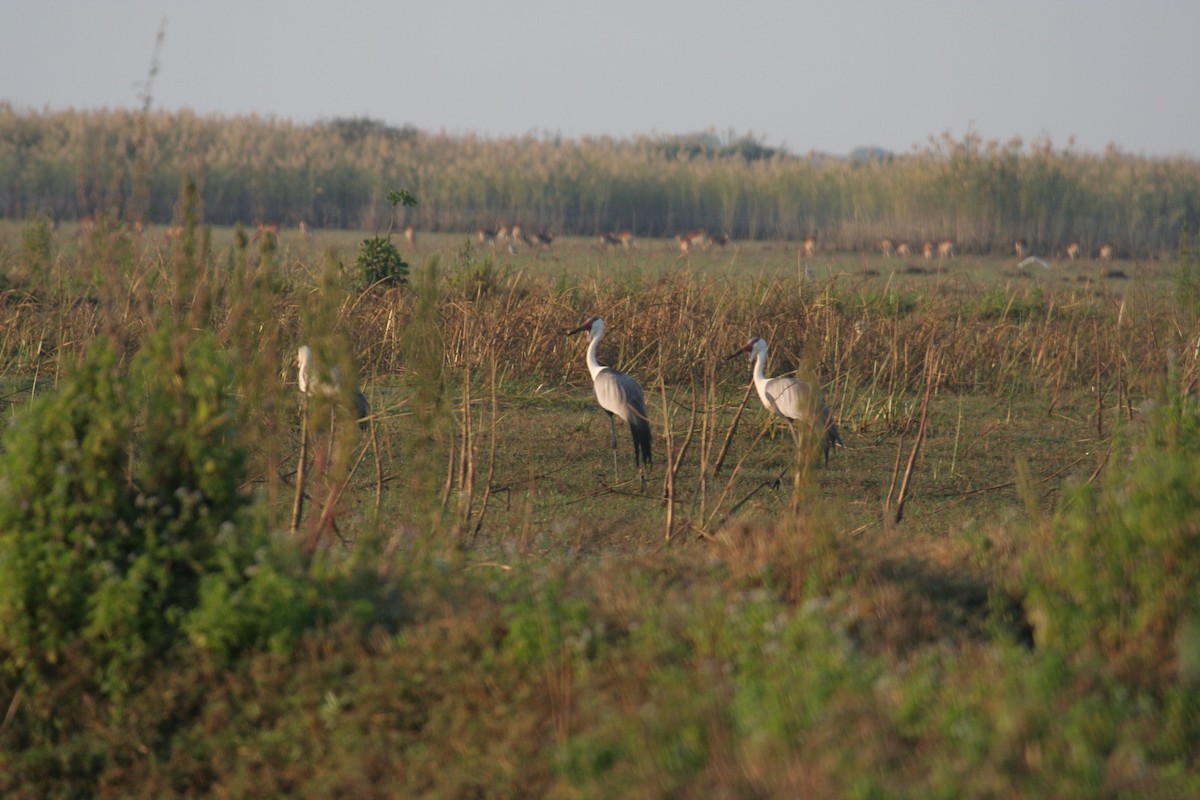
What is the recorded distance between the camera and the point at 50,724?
3.72 meters

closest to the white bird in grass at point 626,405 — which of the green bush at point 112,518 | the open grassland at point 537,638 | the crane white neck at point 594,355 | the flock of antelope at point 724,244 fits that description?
the crane white neck at point 594,355

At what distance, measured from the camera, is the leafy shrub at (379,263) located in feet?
36.2

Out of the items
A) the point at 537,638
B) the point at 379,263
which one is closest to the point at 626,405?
the point at 379,263

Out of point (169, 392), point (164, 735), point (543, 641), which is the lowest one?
point (164, 735)

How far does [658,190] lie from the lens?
2702cm

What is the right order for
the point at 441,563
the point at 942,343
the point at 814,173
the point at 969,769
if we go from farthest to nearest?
the point at 814,173 → the point at 942,343 → the point at 441,563 → the point at 969,769

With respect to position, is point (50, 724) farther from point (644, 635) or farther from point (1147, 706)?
point (1147, 706)

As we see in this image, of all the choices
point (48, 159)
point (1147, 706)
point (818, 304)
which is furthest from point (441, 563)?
point (48, 159)

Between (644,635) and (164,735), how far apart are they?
1.35 meters

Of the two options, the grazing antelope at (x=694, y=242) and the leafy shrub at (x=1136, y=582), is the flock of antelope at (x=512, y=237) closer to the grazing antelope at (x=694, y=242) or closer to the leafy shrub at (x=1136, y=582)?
the grazing antelope at (x=694, y=242)

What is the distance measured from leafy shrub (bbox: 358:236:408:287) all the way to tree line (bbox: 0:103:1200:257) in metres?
10.2

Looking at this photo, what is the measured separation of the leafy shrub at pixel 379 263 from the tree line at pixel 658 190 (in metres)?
10.2

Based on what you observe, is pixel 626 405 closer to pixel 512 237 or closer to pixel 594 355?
pixel 594 355

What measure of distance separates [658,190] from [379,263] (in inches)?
648
